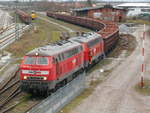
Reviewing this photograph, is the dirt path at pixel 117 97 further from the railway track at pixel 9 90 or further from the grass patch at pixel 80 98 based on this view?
the railway track at pixel 9 90

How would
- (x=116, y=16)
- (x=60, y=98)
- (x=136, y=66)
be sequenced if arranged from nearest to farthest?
(x=60, y=98) < (x=136, y=66) < (x=116, y=16)

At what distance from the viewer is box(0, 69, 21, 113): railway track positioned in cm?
2268

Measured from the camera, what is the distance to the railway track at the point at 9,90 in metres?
22.7


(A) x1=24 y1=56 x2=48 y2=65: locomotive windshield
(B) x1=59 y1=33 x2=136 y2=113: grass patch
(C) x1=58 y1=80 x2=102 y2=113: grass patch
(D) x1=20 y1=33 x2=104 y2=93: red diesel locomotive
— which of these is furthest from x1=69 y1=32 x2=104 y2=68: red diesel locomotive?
(A) x1=24 y1=56 x2=48 y2=65: locomotive windshield

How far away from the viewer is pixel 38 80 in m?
A: 23.0

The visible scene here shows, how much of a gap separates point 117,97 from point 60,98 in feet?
15.8

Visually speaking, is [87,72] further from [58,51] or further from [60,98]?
[60,98]

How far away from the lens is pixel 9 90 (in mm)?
26859

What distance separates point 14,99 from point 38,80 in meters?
2.73

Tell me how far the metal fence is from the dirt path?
3.31ft

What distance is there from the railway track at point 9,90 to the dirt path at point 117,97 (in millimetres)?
5068

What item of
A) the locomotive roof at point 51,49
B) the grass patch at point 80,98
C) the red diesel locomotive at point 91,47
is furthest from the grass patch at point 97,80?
the locomotive roof at point 51,49

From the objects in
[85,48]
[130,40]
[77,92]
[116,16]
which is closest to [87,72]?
[85,48]

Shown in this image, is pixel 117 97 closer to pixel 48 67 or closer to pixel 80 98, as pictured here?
pixel 80 98
